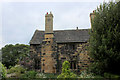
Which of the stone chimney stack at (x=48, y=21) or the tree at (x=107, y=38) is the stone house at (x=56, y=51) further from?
the tree at (x=107, y=38)

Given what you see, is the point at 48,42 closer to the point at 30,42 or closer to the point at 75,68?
the point at 30,42

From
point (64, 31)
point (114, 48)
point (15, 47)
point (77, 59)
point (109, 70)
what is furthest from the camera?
point (15, 47)

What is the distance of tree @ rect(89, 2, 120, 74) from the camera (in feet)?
37.2

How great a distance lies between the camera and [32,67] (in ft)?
61.7

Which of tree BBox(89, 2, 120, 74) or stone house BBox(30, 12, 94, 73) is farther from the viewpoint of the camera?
stone house BBox(30, 12, 94, 73)

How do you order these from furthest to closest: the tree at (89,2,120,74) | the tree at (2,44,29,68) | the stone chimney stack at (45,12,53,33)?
the tree at (2,44,29,68)
the stone chimney stack at (45,12,53,33)
the tree at (89,2,120,74)

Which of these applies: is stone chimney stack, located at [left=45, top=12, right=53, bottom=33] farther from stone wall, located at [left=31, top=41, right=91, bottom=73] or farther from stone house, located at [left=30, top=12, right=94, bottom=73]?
stone wall, located at [left=31, top=41, right=91, bottom=73]

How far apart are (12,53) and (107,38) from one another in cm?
3674

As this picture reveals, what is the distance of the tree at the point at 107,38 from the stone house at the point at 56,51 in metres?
5.41

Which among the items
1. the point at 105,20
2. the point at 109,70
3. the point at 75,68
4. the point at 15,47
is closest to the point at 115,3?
the point at 105,20

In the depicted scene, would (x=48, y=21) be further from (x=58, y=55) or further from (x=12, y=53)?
(x=12, y=53)

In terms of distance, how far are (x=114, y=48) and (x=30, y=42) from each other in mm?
14324

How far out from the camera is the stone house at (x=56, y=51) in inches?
723

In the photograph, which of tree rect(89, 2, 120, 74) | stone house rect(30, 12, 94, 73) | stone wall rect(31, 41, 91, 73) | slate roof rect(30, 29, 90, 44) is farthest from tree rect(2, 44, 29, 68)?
tree rect(89, 2, 120, 74)
